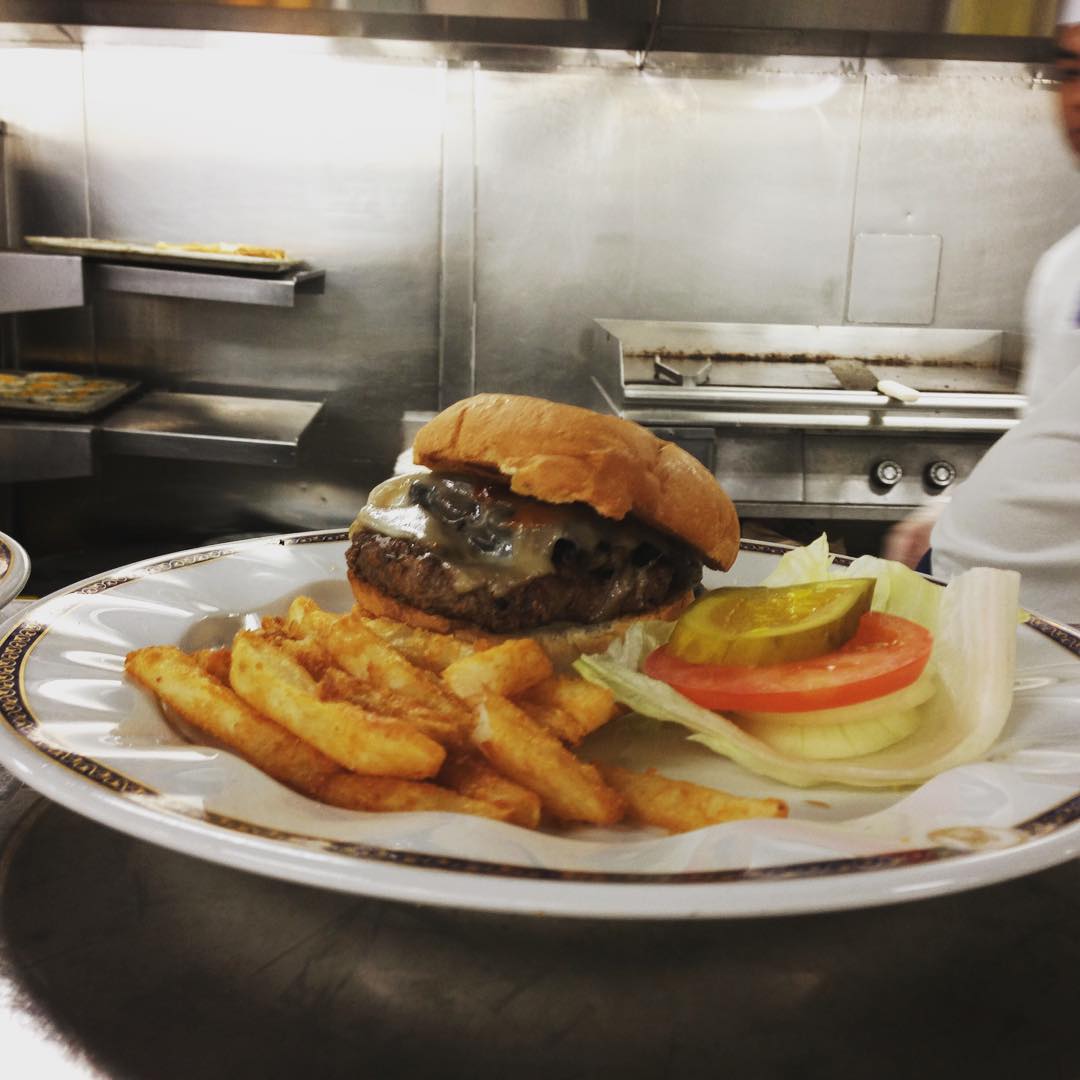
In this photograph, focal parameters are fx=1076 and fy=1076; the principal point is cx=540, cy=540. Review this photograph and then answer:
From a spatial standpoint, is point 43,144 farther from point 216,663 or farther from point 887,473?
point 216,663

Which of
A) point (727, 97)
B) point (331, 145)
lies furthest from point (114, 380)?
point (727, 97)

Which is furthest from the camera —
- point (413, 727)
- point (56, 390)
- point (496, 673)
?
point (56, 390)

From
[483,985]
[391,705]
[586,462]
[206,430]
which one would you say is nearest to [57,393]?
[206,430]

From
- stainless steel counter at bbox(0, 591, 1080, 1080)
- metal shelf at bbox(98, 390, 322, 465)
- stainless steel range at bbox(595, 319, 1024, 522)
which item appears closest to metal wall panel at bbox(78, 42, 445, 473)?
metal shelf at bbox(98, 390, 322, 465)

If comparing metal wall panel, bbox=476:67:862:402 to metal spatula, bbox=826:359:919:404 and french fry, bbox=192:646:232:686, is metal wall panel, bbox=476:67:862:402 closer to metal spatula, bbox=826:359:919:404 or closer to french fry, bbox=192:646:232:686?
metal spatula, bbox=826:359:919:404

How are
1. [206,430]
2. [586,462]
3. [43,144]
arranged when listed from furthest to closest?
[43,144] → [206,430] → [586,462]

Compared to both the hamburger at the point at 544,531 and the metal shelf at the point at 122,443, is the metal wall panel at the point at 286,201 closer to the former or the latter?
the metal shelf at the point at 122,443
